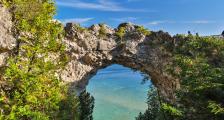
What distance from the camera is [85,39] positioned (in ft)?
113

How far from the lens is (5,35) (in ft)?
91.7

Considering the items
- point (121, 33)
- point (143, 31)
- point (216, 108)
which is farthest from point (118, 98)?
point (216, 108)

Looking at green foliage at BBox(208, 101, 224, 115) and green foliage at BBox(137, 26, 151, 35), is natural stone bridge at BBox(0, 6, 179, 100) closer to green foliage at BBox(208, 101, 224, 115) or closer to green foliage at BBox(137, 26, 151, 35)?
green foliage at BBox(137, 26, 151, 35)

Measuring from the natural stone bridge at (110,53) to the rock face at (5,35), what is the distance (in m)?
6.45

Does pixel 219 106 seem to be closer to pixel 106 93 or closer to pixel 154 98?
pixel 154 98

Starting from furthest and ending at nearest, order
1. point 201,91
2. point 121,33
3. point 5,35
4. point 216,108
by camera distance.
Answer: point 121,33 → point 5,35 → point 201,91 → point 216,108

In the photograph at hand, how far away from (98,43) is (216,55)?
10.2m

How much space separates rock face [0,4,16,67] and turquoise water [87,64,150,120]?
78.9 ft

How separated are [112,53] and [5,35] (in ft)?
35.0

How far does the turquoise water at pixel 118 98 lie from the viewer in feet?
227

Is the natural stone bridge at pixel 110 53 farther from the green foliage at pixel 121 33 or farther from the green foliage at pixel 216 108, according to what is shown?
the green foliage at pixel 216 108

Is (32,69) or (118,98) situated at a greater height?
(32,69)

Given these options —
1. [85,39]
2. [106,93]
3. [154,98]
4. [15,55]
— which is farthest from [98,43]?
[106,93]

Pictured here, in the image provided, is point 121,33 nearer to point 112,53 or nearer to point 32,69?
point 112,53
